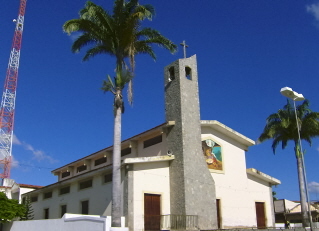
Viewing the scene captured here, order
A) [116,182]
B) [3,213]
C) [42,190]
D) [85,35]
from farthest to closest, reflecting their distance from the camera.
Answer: [42,190], [3,213], [85,35], [116,182]

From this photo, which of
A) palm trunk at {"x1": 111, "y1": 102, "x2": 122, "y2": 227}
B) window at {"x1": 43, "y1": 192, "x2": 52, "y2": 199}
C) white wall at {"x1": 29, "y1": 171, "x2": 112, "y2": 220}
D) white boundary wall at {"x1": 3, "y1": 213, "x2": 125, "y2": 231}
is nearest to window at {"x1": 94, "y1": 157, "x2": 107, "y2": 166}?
white wall at {"x1": 29, "y1": 171, "x2": 112, "y2": 220}

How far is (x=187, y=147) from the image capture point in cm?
Result: 2533

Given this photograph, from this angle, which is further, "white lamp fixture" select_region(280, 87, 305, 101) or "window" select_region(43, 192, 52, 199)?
"window" select_region(43, 192, 52, 199)

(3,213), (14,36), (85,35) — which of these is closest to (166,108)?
(85,35)

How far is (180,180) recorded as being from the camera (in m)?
24.5

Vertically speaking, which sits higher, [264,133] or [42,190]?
[264,133]

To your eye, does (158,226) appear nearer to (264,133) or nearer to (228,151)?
(228,151)

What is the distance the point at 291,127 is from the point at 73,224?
74.7 feet

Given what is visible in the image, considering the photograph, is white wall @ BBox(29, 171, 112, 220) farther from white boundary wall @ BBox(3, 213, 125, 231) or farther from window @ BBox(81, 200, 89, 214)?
white boundary wall @ BBox(3, 213, 125, 231)

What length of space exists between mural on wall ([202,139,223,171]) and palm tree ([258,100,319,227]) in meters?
7.24

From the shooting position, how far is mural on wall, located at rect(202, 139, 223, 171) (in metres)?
28.6

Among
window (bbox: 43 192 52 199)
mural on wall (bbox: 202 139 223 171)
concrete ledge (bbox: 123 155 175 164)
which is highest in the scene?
mural on wall (bbox: 202 139 223 171)

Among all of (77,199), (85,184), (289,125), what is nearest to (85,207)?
(77,199)

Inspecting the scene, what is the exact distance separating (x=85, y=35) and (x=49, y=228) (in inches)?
429
